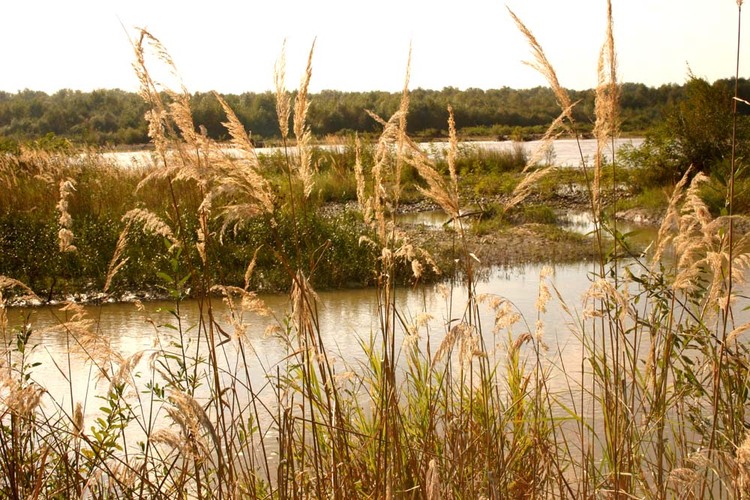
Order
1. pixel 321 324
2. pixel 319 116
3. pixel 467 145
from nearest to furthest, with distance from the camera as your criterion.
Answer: pixel 321 324
pixel 467 145
pixel 319 116

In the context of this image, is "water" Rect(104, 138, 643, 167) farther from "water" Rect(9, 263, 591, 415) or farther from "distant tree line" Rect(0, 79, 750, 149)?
"distant tree line" Rect(0, 79, 750, 149)

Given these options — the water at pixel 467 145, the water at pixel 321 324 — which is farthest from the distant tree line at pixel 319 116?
the water at pixel 321 324

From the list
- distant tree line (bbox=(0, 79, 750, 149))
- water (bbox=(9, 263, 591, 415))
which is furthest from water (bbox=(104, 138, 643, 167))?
distant tree line (bbox=(0, 79, 750, 149))

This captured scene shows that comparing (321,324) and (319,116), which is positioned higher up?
(319,116)

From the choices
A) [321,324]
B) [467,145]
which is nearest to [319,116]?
[467,145]

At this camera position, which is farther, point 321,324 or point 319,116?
point 319,116

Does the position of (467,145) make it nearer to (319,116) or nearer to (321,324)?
(321,324)

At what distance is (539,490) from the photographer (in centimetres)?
248

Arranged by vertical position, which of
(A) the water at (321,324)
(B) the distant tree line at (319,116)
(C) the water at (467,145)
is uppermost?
(B) the distant tree line at (319,116)

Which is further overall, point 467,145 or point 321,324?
point 467,145

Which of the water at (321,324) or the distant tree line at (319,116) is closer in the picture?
the water at (321,324)

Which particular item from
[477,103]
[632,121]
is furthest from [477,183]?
[477,103]

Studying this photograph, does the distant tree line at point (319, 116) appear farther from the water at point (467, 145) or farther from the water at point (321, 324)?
the water at point (321, 324)

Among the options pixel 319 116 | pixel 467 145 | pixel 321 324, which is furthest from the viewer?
pixel 319 116
